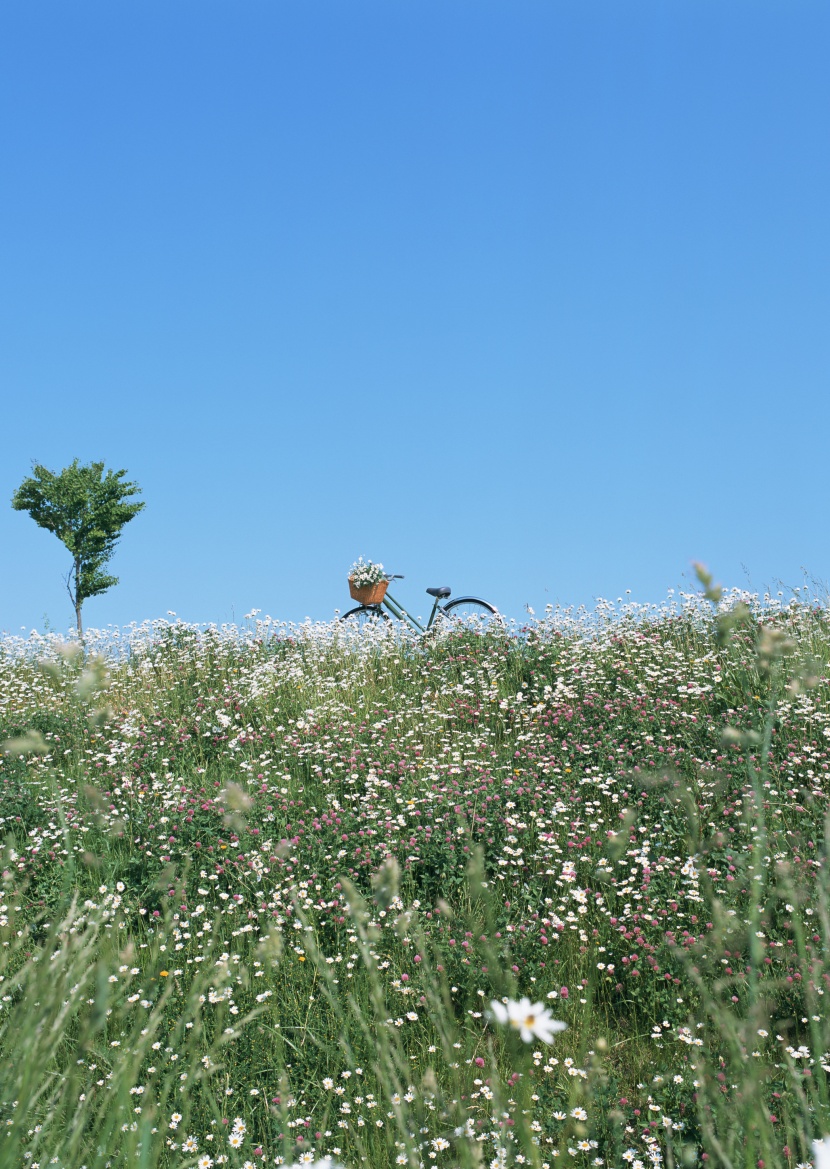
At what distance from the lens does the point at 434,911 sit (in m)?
5.41

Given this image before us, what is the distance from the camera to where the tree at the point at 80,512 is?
27.3 m

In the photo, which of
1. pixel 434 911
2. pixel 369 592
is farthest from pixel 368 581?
pixel 434 911

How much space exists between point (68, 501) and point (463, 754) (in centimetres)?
2243

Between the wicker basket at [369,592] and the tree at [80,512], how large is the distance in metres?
14.0

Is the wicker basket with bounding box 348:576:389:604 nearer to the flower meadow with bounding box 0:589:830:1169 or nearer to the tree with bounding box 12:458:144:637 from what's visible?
the flower meadow with bounding box 0:589:830:1169

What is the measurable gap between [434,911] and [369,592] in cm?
1046

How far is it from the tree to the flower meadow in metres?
17.6

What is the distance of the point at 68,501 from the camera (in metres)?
27.2

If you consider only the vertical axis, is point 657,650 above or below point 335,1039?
above

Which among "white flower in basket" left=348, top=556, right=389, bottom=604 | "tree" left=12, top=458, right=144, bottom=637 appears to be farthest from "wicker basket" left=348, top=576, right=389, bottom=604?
"tree" left=12, top=458, right=144, bottom=637

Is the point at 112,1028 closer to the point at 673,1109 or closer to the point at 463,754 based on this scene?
the point at 673,1109

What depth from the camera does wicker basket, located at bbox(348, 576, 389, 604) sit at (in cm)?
1566

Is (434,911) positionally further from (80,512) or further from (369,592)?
(80,512)

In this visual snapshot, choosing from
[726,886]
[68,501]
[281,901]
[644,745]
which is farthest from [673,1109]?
[68,501]
